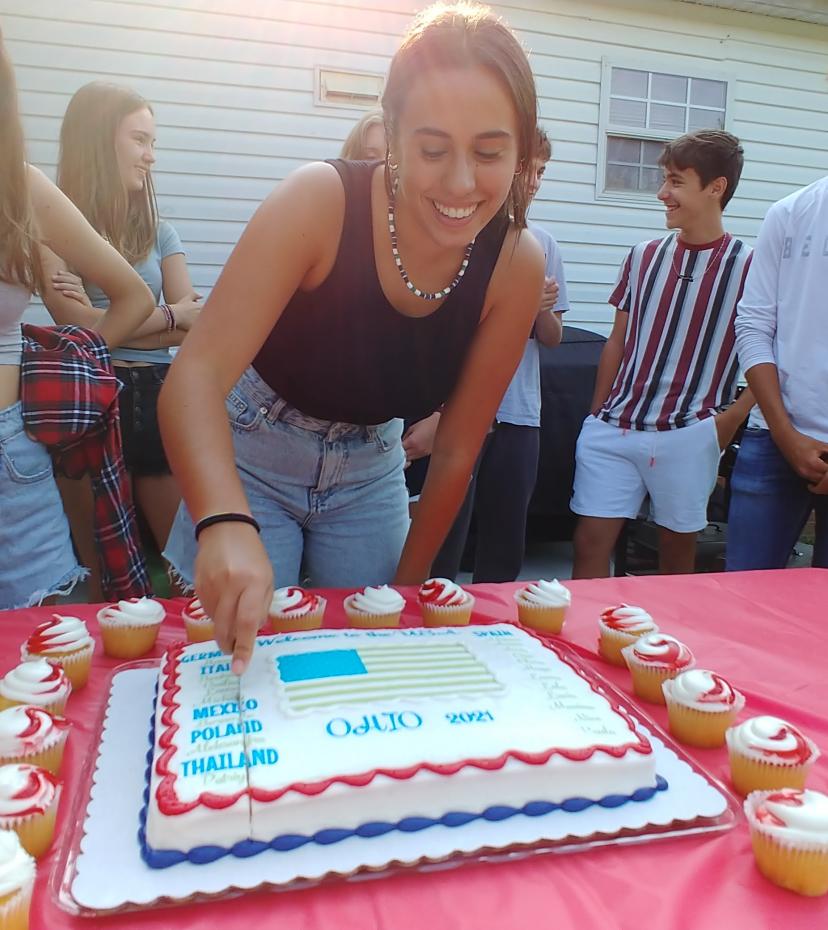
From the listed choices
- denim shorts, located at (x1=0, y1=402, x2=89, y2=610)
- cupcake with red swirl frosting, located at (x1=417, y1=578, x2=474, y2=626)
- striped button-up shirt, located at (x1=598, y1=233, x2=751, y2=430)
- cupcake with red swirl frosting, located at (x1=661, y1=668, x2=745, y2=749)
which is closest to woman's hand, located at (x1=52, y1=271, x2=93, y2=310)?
denim shorts, located at (x1=0, y1=402, x2=89, y2=610)

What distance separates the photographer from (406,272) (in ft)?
5.42

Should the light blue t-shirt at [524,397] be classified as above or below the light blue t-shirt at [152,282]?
→ below

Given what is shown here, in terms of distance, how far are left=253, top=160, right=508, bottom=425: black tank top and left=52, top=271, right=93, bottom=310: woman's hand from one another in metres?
1.27

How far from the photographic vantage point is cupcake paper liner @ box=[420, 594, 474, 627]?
5.24 feet

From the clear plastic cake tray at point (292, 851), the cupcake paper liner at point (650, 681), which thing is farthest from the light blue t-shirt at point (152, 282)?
the cupcake paper liner at point (650, 681)

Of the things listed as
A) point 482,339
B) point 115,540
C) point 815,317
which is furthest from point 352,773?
point 815,317

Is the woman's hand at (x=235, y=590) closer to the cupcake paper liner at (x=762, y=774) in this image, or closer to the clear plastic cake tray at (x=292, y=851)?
the clear plastic cake tray at (x=292, y=851)

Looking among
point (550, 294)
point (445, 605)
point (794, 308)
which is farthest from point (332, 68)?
point (445, 605)

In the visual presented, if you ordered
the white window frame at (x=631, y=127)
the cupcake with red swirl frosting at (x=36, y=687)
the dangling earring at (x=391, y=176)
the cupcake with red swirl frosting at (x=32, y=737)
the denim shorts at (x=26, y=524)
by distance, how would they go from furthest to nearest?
the white window frame at (x=631, y=127)
the denim shorts at (x=26, y=524)
the dangling earring at (x=391, y=176)
the cupcake with red swirl frosting at (x=36, y=687)
the cupcake with red swirl frosting at (x=32, y=737)

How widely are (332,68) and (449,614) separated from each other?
542cm

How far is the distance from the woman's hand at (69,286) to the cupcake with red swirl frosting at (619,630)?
2070mm

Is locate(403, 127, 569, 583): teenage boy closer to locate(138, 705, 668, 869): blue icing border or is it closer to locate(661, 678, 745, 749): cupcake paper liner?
locate(661, 678, 745, 749): cupcake paper liner

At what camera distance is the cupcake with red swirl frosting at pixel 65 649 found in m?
1.28

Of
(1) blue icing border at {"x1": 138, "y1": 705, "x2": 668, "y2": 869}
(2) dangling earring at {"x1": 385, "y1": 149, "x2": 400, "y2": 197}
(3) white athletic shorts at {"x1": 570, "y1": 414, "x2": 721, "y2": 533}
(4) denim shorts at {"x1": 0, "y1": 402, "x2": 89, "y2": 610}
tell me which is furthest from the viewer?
(3) white athletic shorts at {"x1": 570, "y1": 414, "x2": 721, "y2": 533}
